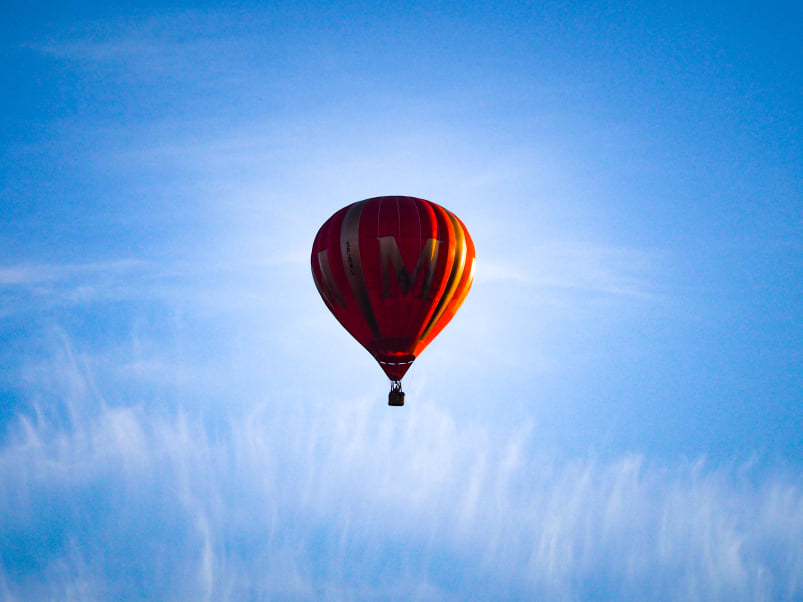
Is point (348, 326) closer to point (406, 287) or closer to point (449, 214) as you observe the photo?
point (406, 287)

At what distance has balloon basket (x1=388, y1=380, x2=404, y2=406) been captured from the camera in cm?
4322

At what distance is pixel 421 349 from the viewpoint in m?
45.0

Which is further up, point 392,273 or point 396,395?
point 392,273

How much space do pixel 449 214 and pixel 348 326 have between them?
25.7 feet

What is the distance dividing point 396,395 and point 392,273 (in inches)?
237

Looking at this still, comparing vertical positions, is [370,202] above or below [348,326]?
above

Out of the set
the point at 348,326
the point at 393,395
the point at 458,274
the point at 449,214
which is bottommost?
the point at 393,395

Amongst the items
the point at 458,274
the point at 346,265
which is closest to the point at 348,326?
the point at 346,265

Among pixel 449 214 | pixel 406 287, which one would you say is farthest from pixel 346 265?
pixel 449 214

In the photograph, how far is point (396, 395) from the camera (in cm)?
4353

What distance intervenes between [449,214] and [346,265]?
20.6 feet

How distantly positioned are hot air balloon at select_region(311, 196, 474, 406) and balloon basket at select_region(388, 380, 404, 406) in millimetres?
49

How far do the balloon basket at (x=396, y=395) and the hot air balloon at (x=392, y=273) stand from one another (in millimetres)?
49

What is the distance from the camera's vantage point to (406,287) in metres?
43.4
